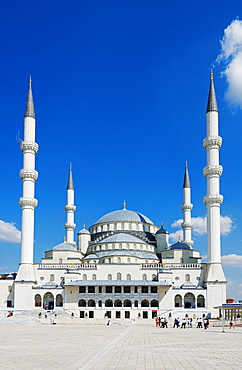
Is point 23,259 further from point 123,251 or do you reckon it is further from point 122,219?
point 122,219

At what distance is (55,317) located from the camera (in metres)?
46.9

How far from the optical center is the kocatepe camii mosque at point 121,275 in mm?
53750

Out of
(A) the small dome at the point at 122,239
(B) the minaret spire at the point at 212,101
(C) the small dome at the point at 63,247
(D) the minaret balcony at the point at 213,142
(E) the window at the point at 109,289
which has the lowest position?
(E) the window at the point at 109,289

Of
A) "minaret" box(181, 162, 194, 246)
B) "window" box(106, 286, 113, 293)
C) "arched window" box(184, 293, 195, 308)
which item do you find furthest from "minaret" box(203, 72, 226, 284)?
"minaret" box(181, 162, 194, 246)

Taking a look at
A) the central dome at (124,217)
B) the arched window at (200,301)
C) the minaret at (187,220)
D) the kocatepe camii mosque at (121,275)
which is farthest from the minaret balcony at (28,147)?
the arched window at (200,301)

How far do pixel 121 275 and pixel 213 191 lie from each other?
15.2m

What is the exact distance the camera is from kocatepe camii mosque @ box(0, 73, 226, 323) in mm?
53750

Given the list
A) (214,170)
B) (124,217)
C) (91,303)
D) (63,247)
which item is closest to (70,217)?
(63,247)

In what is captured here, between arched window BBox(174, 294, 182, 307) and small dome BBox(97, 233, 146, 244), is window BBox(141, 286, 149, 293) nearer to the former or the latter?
arched window BBox(174, 294, 182, 307)

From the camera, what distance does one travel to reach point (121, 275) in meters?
58.9

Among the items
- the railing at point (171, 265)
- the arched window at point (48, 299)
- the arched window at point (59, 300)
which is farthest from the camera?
the railing at point (171, 265)

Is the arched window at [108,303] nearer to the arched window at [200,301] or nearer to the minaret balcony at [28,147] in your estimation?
the arched window at [200,301]

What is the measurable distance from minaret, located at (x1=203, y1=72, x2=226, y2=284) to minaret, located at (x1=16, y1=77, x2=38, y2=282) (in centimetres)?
2046

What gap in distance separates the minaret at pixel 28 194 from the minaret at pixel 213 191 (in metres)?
20.5
